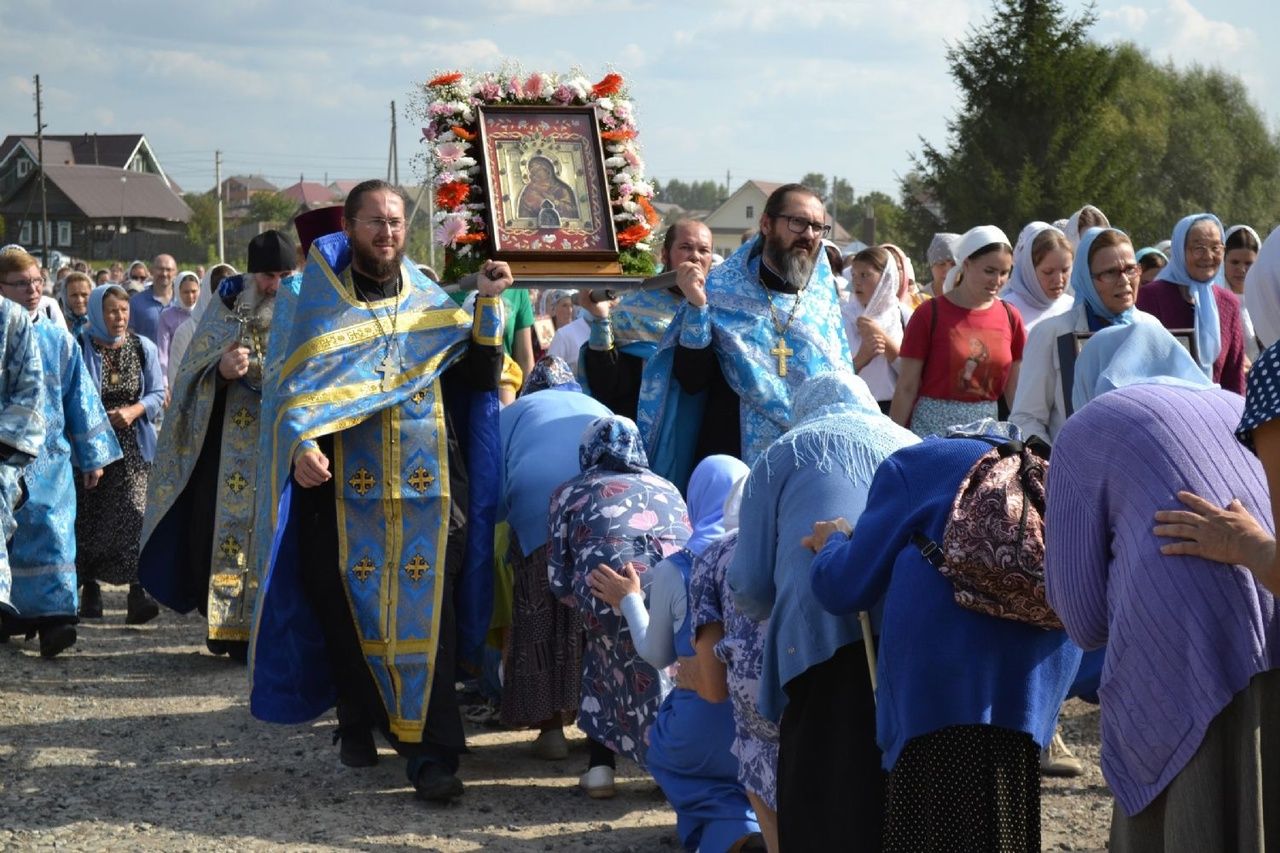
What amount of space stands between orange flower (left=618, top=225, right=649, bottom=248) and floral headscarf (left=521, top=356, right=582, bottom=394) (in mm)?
584

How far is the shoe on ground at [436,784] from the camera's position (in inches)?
239

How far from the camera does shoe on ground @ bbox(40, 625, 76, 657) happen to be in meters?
8.80

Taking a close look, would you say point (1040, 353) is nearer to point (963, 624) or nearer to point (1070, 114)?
point (963, 624)

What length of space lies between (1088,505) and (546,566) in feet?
11.0

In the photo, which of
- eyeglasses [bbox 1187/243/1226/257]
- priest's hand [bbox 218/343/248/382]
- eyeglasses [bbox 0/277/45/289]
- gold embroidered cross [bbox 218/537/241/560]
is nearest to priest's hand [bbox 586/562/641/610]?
priest's hand [bbox 218/343/248/382]

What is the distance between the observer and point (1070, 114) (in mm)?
42375

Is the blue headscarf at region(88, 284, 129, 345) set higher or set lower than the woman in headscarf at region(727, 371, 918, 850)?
higher

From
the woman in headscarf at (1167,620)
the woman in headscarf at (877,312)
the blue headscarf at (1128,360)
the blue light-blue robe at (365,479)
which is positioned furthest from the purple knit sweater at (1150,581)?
the woman in headscarf at (877,312)

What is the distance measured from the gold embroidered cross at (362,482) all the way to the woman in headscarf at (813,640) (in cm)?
249

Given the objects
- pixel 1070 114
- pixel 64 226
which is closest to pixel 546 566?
pixel 1070 114

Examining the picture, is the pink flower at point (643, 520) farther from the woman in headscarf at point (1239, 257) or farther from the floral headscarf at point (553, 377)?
the woman in headscarf at point (1239, 257)

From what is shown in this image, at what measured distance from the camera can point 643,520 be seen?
18.8 ft

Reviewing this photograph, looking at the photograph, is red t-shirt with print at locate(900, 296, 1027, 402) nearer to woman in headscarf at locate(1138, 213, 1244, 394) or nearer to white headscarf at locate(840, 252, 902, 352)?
woman in headscarf at locate(1138, 213, 1244, 394)

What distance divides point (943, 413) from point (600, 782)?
86.9 inches
